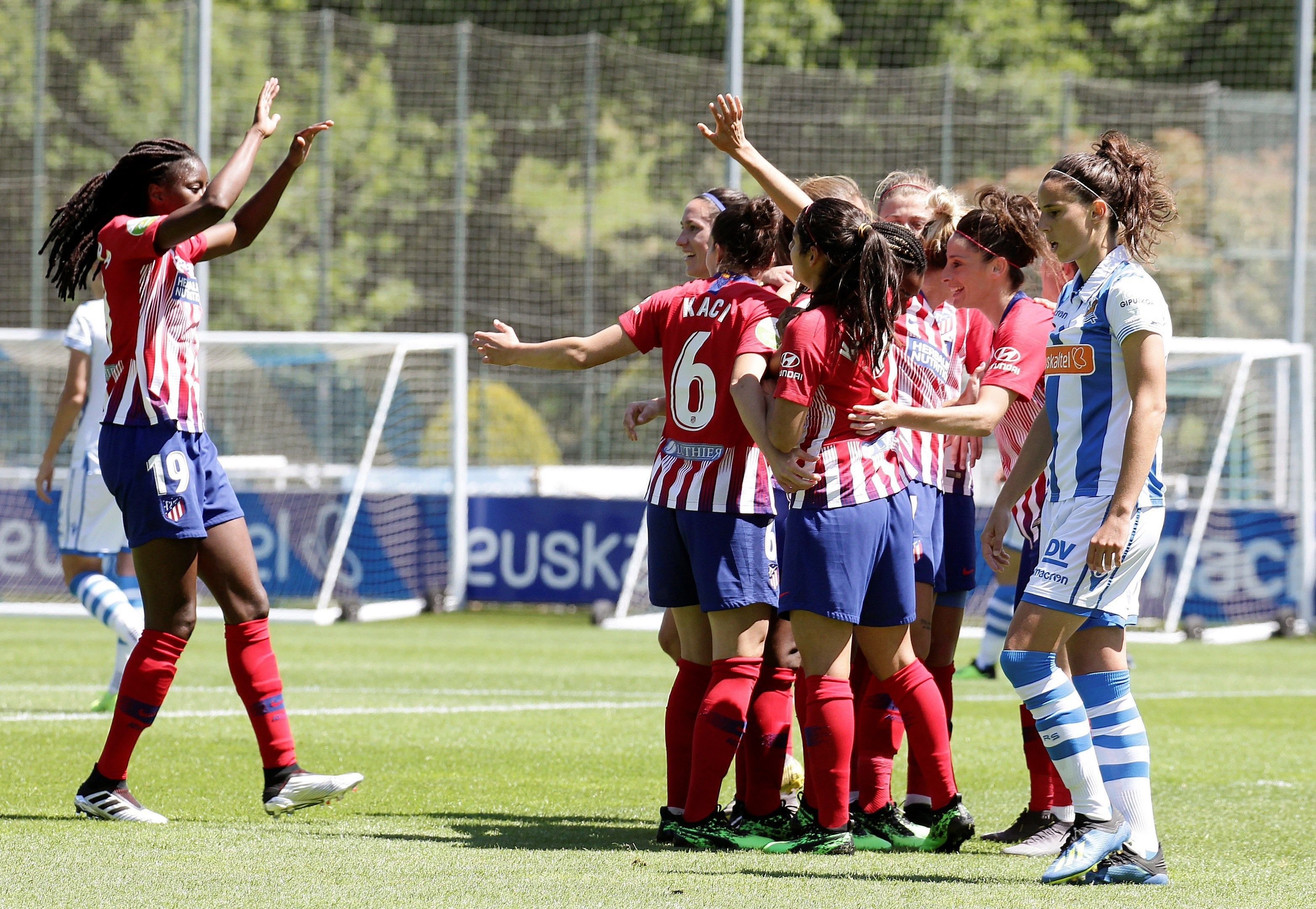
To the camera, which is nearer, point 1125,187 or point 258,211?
point 1125,187

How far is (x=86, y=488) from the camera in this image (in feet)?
26.3

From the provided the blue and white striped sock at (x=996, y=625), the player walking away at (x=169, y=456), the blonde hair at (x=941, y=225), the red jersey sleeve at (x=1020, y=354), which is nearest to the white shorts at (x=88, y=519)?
the player walking away at (x=169, y=456)

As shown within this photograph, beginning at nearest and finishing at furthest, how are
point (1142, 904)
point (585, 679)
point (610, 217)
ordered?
point (1142, 904)
point (585, 679)
point (610, 217)

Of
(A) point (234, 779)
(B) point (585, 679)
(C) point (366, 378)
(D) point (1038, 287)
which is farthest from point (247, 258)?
(A) point (234, 779)

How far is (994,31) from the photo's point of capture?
25641mm

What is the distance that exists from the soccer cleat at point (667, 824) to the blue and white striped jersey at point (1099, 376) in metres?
1.56

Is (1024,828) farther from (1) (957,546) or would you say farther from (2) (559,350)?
(2) (559,350)

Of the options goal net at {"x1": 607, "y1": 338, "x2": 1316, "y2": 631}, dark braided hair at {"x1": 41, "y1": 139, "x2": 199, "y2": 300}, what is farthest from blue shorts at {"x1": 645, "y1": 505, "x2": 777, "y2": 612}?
goal net at {"x1": 607, "y1": 338, "x2": 1316, "y2": 631}

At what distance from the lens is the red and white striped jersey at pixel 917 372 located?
496cm

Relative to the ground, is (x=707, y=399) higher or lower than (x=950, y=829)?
higher

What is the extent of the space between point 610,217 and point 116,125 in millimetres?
6308

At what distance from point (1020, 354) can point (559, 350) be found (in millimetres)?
1406

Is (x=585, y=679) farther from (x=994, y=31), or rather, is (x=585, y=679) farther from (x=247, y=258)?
(x=994, y=31)

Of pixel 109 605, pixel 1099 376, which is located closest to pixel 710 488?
pixel 1099 376
